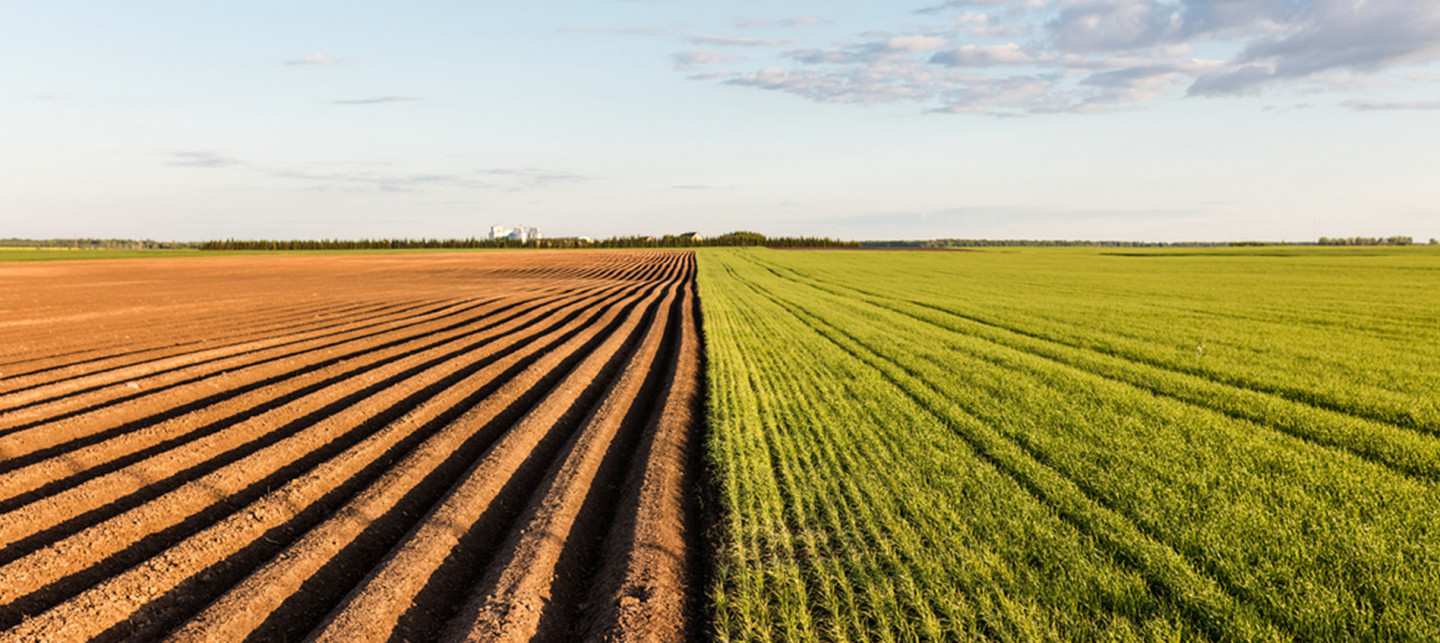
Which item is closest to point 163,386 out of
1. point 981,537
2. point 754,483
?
point 754,483

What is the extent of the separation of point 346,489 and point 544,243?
4031 inches

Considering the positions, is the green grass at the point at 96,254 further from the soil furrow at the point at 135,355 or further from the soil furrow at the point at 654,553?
the soil furrow at the point at 654,553

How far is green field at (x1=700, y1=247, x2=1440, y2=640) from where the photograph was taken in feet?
12.6

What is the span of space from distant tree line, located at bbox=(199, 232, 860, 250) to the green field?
98.2 meters

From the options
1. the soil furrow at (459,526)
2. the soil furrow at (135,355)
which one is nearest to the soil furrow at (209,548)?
the soil furrow at (459,526)

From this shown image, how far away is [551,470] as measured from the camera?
6.44 meters

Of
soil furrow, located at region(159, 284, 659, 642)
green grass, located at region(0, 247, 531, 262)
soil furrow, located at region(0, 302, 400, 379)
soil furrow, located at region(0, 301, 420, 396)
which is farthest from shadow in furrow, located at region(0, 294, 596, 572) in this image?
green grass, located at region(0, 247, 531, 262)

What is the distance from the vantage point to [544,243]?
343 feet

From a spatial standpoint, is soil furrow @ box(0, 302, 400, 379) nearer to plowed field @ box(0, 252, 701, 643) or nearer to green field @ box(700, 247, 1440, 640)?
plowed field @ box(0, 252, 701, 643)

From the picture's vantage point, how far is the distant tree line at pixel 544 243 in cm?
9369

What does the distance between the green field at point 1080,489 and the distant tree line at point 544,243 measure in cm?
9819

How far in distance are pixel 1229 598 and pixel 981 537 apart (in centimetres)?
139

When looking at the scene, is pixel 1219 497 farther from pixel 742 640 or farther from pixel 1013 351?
pixel 1013 351

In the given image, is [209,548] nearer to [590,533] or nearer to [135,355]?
[590,533]
